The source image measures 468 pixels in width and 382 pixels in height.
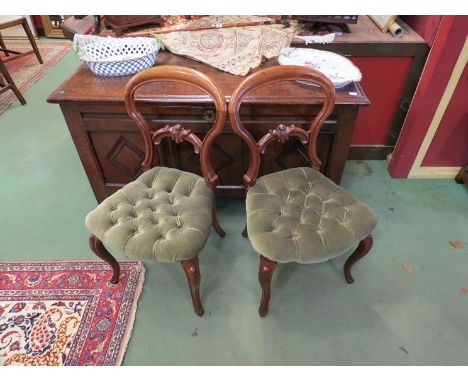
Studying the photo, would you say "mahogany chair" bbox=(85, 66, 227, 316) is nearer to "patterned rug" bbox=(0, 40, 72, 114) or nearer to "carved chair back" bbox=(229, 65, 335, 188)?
"carved chair back" bbox=(229, 65, 335, 188)

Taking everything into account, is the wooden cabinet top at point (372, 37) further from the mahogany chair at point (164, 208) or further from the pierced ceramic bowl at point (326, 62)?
the mahogany chair at point (164, 208)

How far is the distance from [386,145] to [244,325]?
4.88 ft

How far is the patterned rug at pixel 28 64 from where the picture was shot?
9.64ft

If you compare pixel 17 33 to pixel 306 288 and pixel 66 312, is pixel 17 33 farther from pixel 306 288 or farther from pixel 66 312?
pixel 306 288

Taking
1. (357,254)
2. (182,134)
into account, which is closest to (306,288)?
(357,254)

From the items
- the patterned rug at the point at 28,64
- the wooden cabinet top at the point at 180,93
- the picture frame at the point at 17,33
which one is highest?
the wooden cabinet top at the point at 180,93

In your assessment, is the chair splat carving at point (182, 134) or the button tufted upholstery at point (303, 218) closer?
the button tufted upholstery at point (303, 218)

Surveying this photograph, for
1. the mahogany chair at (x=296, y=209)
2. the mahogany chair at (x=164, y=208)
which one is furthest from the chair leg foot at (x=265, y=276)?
the mahogany chair at (x=164, y=208)

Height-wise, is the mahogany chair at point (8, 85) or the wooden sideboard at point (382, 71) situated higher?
the wooden sideboard at point (382, 71)

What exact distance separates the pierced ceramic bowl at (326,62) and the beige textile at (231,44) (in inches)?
3.1

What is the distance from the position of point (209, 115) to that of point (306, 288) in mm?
905

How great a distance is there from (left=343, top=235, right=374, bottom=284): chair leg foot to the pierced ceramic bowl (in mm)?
661

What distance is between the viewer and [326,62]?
4.96 ft
